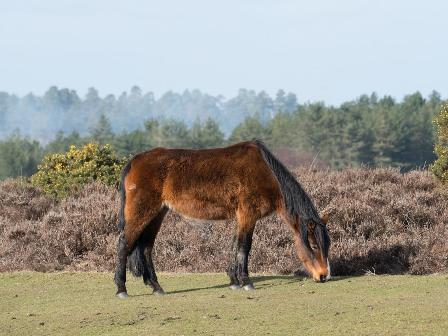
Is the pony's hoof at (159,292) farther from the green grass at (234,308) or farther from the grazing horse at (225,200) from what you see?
the green grass at (234,308)

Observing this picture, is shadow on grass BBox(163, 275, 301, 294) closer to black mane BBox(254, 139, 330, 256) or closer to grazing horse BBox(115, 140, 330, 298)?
grazing horse BBox(115, 140, 330, 298)

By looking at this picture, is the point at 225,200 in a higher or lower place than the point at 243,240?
higher

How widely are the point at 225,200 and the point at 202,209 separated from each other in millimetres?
336

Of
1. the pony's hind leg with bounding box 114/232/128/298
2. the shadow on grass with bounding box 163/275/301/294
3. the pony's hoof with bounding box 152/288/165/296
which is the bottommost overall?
the shadow on grass with bounding box 163/275/301/294

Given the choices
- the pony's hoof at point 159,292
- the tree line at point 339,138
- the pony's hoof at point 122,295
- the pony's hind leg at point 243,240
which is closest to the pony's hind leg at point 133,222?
the pony's hoof at point 122,295

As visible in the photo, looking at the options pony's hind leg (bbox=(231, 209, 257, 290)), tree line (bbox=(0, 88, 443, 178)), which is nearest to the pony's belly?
pony's hind leg (bbox=(231, 209, 257, 290))

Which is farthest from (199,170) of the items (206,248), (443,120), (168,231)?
(443,120)

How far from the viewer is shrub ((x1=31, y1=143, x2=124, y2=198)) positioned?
2097 cm

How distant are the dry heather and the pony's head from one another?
6.32ft

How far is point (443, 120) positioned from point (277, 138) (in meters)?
93.1

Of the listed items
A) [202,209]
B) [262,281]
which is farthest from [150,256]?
[262,281]

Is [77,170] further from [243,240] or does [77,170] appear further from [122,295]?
[243,240]

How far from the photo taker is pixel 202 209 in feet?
38.2

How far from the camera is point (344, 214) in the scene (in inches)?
631
